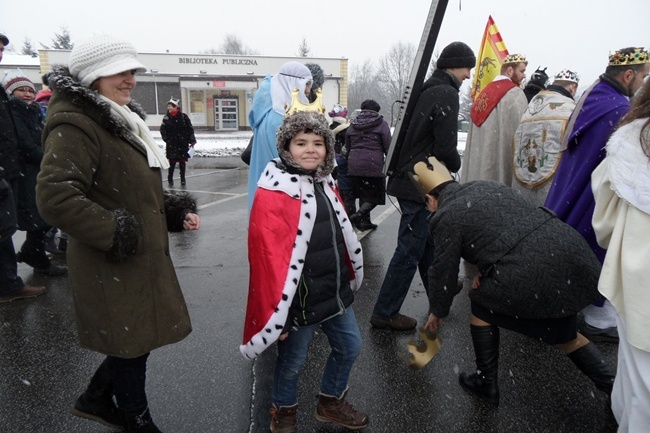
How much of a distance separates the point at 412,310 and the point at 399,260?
785mm

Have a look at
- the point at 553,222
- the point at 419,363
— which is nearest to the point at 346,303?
the point at 419,363

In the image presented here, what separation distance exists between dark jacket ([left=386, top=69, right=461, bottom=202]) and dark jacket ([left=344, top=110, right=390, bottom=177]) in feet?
9.87

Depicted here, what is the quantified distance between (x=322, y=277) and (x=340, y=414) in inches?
30.4

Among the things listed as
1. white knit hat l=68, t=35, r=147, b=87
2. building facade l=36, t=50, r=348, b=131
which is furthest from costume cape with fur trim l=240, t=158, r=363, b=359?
building facade l=36, t=50, r=348, b=131

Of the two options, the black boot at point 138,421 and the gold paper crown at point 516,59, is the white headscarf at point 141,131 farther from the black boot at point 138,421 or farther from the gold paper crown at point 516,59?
the gold paper crown at point 516,59

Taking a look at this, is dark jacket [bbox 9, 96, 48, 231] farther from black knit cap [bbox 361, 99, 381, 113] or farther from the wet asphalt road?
black knit cap [bbox 361, 99, 381, 113]

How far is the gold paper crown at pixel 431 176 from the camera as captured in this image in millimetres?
2580

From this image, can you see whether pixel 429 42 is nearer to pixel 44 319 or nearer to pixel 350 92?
pixel 44 319

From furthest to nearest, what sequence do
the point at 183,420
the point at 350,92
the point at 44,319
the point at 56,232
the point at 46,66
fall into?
1. the point at 350,92
2. the point at 46,66
3. the point at 56,232
4. the point at 44,319
5. the point at 183,420

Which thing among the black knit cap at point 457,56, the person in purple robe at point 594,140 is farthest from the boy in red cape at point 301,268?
the person in purple robe at point 594,140

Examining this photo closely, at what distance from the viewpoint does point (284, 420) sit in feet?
7.78

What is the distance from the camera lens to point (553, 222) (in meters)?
2.32

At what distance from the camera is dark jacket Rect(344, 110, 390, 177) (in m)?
6.40

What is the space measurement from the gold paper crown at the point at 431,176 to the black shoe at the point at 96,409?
2055 mm
